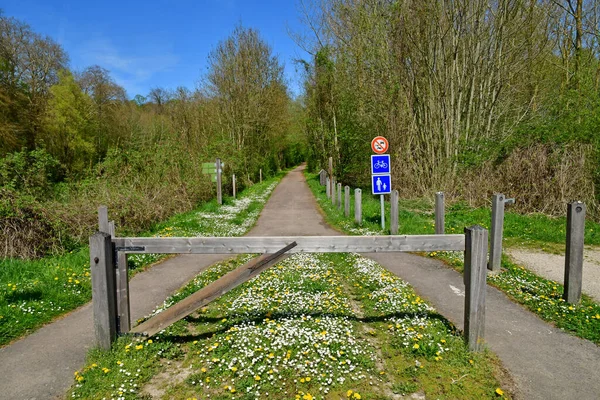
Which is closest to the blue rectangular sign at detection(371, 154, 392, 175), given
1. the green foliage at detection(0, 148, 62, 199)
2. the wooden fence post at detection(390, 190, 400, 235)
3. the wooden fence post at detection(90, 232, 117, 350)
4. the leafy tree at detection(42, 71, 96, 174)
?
the wooden fence post at detection(390, 190, 400, 235)

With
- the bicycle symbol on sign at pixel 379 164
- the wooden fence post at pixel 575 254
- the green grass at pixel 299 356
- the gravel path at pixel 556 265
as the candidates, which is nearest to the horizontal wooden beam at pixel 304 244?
the green grass at pixel 299 356

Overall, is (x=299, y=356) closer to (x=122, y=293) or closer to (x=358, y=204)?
(x=122, y=293)

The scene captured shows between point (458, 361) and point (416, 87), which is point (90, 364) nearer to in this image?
point (458, 361)

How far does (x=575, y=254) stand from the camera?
5387 mm

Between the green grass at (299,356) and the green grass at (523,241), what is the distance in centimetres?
164

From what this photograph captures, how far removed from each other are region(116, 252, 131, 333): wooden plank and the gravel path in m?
6.63

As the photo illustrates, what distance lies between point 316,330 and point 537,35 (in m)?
16.9

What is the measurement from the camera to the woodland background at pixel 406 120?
1049cm

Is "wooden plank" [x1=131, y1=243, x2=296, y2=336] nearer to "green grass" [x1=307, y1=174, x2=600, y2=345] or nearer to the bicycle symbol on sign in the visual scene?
"green grass" [x1=307, y1=174, x2=600, y2=345]

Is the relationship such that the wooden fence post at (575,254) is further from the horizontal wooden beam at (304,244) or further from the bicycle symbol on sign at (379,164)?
the bicycle symbol on sign at (379,164)

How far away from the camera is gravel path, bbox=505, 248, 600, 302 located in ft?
20.6

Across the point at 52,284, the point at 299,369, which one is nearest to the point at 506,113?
the point at 299,369

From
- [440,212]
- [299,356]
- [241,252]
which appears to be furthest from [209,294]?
[440,212]

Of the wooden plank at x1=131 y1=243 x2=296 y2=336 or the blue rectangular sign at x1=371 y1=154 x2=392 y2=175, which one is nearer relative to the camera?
the wooden plank at x1=131 y1=243 x2=296 y2=336
